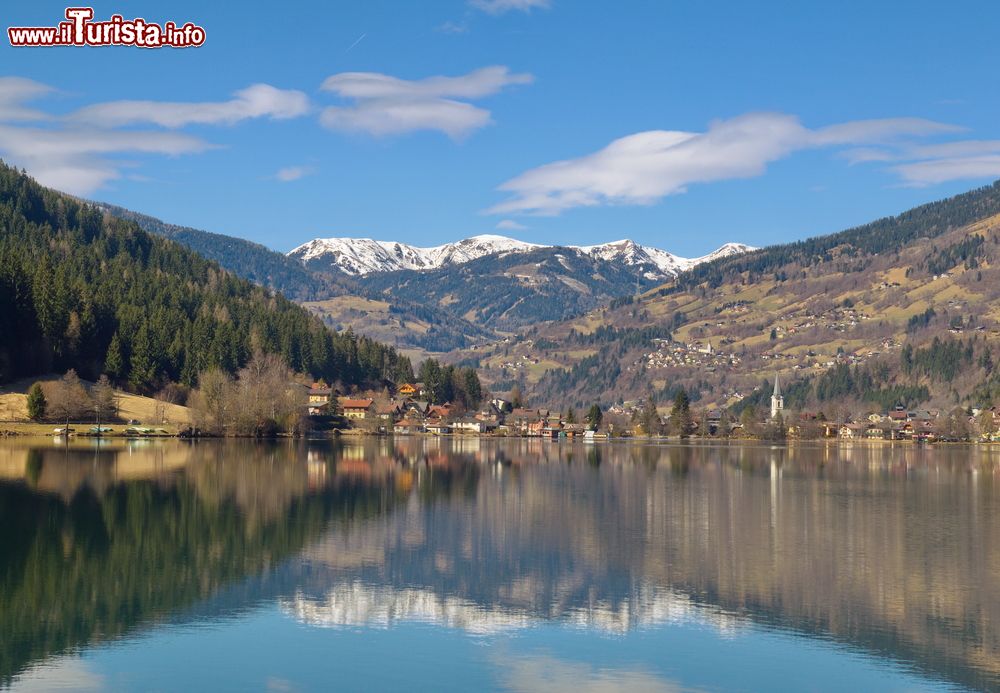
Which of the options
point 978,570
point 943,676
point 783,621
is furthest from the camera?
point 978,570

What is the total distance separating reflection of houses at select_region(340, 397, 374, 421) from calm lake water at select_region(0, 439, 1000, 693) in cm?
10141

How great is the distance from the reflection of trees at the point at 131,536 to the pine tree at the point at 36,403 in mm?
43724

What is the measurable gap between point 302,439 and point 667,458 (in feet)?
159

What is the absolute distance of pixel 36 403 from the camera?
122750mm

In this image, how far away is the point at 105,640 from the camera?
29125 mm

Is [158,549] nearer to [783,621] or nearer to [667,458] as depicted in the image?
[783,621]

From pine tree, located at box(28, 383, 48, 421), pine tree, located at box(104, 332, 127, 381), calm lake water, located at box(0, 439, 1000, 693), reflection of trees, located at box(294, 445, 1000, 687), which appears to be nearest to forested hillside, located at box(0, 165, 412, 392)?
pine tree, located at box(104, 332, 127, 381)

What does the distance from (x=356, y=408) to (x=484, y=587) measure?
461 ft

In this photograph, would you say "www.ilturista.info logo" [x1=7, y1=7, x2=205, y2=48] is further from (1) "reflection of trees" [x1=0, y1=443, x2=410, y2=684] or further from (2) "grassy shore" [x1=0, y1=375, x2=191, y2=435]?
(2) "grassy shore" [x1=0, y1=375, x2=191, y2=435]

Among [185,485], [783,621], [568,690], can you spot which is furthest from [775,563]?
[185,485]

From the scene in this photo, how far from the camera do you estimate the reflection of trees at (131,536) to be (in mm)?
31734

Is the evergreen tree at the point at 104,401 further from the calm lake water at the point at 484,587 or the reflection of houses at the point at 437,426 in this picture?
the reflection of houses at the point at 437,426

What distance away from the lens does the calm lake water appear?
27.2 meters

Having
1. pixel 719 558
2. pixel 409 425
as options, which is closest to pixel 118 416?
pixel 409 425
